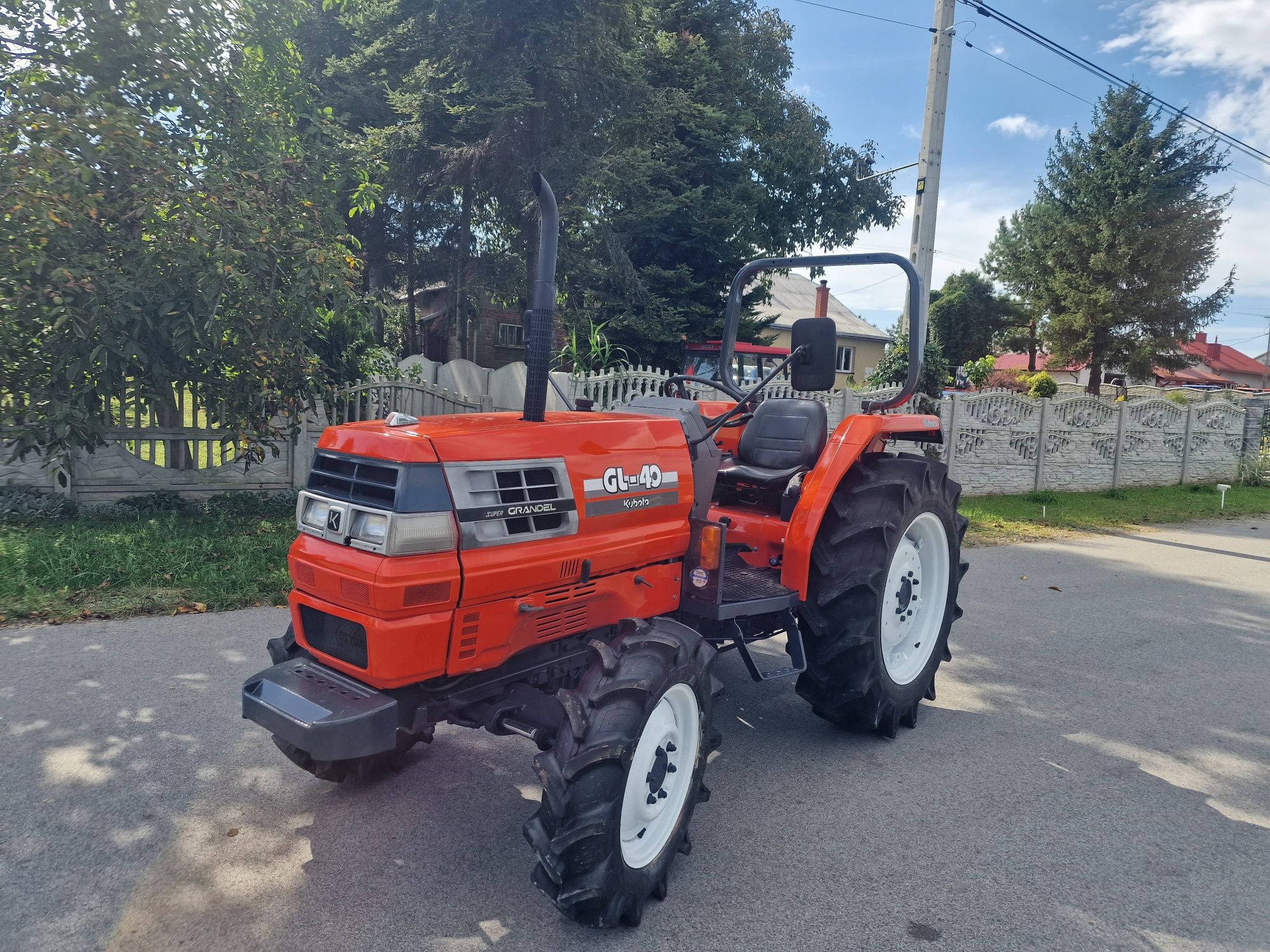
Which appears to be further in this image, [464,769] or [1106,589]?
[1106,589]

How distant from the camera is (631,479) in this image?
2.95m

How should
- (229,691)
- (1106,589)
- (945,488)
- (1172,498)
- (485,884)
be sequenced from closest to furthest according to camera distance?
1. (485,884)
2. (229,691)
3. (945,488)
4. (1106,589)
5. (1172,498)

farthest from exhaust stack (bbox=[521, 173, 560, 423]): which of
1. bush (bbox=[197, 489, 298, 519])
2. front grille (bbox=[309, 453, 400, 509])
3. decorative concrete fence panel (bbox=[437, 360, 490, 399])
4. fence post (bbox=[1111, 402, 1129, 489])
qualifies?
fence post (bbox=[1111, 402, 1129, 489])

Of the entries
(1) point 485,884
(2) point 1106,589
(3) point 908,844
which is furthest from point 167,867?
(2) point 1106,589

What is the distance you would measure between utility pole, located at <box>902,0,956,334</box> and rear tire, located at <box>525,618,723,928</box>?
8263 millimetres

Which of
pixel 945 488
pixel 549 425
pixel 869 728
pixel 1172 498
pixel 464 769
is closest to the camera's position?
pixel 549 425

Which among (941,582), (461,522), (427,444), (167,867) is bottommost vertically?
(167,867)

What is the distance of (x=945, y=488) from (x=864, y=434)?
0.79 metres

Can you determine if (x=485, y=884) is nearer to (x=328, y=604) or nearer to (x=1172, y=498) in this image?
(x=328, y=604)

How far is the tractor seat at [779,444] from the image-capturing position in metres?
4.04

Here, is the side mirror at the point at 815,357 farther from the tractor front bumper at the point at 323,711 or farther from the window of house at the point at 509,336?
the window of house at the point at 509,336

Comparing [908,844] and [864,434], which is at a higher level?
[864,434]

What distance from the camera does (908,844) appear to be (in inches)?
114

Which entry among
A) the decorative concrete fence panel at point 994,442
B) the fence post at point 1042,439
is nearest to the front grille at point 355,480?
the decorative concrete fence panel at point 994,442
